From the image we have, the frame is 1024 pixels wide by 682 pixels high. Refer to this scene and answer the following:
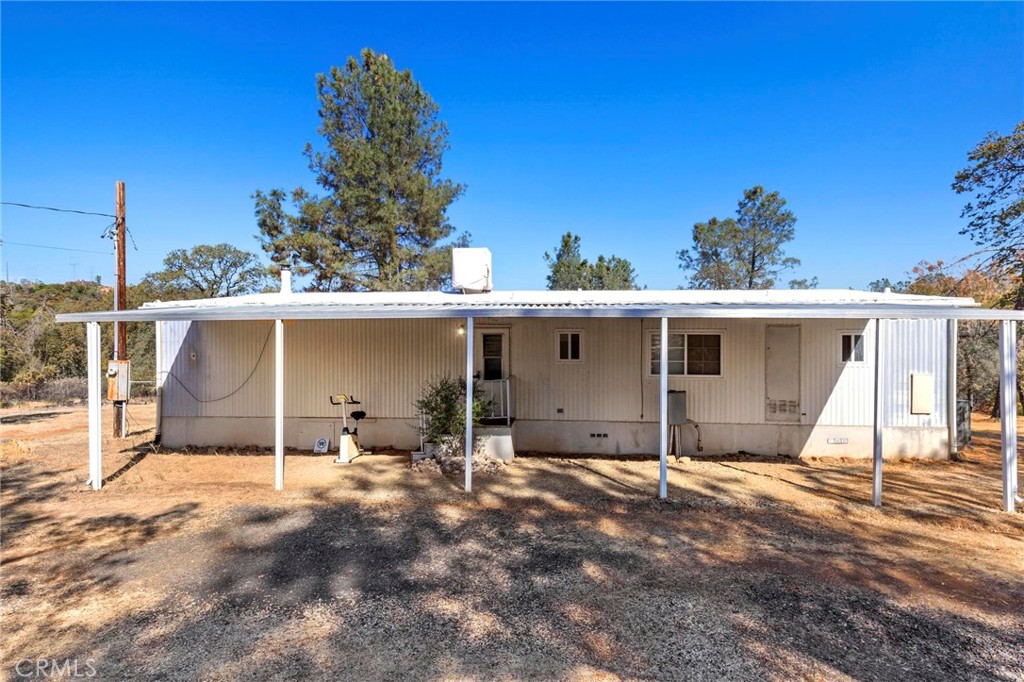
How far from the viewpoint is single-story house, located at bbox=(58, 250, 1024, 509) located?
26.5 ft

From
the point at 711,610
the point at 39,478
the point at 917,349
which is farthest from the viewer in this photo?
the point at 917,349

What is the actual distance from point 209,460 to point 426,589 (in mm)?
6393

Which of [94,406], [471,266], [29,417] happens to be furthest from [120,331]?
[471,266]

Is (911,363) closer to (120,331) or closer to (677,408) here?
(677,408)

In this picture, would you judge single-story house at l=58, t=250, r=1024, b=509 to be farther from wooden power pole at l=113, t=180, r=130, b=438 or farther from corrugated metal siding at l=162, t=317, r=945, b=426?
wooden power pole at l=113, t=180, r=130, b=438

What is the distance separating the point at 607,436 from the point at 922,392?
5334 mm

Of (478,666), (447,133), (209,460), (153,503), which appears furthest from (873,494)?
(447,133)

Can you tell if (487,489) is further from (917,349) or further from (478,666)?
(917,349)

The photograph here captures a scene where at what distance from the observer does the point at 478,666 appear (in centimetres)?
282

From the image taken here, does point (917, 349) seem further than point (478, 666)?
Yes

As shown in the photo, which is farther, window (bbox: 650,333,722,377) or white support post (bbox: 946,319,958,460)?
window (bbox: 650,333,722,377)

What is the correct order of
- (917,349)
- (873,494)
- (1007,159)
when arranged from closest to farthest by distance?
(873,494) < (917,349) < (1007,159)

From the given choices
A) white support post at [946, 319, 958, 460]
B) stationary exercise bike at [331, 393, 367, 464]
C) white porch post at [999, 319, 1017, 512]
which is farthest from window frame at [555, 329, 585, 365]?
white support post at [946, 319, 958, 460]

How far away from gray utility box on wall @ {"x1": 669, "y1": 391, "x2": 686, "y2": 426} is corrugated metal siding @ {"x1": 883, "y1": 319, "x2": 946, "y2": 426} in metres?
3.53
